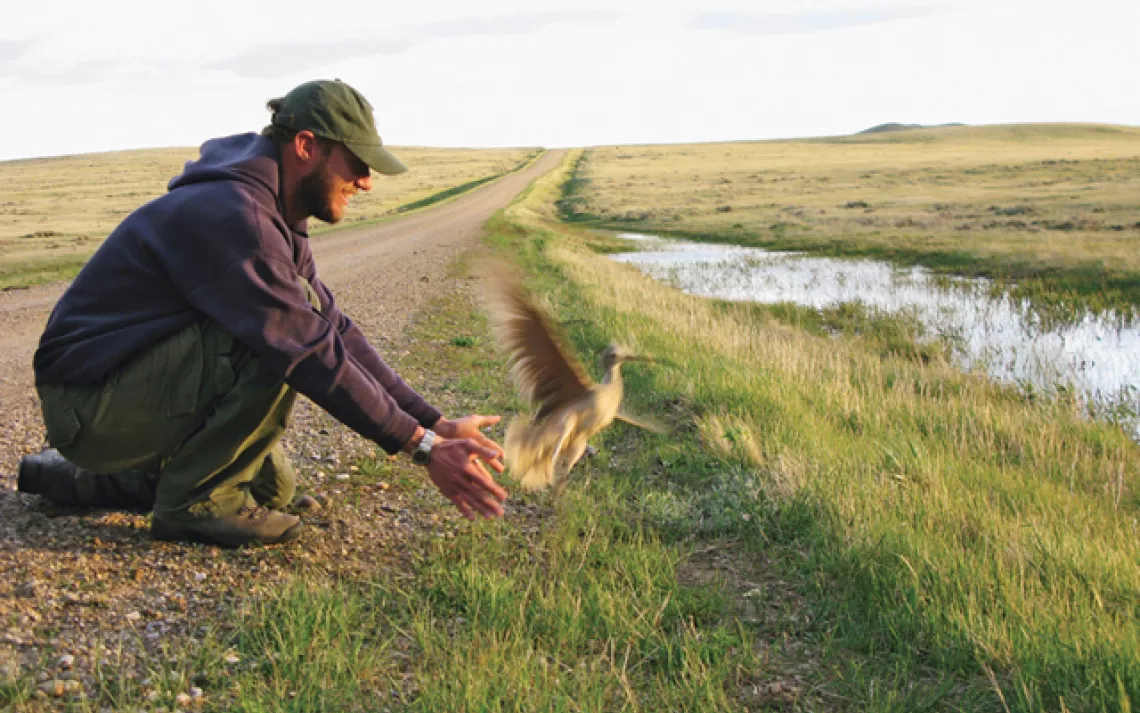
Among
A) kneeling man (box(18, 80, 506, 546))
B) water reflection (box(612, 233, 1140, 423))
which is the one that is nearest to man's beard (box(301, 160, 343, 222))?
kneeling man (box(18, 80, 506, 546))

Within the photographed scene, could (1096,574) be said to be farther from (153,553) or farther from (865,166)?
(865,166)

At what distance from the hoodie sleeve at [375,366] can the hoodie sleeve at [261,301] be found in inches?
25.3

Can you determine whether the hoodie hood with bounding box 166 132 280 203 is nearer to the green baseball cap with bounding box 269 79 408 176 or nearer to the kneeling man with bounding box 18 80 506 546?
the kneeling man with bounding box 18 80 506 546

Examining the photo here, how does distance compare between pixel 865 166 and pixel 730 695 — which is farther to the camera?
pixel 865 166

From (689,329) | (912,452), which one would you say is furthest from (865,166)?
(912,452)

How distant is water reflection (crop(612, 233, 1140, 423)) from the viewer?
10.9m

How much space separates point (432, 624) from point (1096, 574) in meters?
2.86

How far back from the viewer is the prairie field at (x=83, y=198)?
2075cm

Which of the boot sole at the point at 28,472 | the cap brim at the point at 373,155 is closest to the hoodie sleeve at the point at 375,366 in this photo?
the cap brim at the point at 373,155

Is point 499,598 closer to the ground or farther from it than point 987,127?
closer to the ground

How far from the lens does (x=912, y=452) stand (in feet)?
18.2

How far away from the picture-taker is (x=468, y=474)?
3354 mm

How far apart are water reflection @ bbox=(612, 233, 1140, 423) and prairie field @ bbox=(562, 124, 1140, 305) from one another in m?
1.69

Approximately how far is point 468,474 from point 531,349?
1230 millimetres
